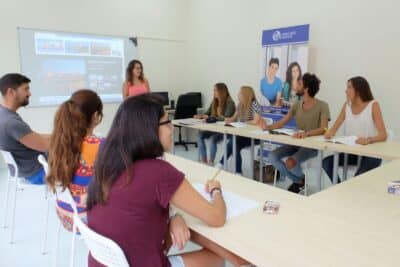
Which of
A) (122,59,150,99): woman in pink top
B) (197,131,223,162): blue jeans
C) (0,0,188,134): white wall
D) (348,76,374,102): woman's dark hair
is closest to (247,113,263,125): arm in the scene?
(197,131,223,162): blue jeans

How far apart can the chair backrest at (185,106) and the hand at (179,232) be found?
4.36m

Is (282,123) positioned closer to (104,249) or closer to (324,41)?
(324,41)

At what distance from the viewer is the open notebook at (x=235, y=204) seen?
4.36 ft

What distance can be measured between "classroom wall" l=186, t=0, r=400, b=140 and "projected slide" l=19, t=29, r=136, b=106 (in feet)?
5.13

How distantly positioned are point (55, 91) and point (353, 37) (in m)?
4.37

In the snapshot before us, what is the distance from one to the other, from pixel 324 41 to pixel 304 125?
157 cm

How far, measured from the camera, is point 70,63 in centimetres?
524

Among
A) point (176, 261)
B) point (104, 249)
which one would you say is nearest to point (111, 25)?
point (176, 261)

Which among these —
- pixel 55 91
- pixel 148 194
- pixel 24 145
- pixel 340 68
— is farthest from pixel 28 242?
pixel 340 68

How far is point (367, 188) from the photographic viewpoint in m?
1.61

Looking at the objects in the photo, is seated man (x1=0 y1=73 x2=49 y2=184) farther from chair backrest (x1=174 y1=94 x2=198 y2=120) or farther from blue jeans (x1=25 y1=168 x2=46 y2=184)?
chair backrest (x1=174 y1=94 x2=198 y2=120)

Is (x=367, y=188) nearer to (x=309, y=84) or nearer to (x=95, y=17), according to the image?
(x=309, y=84)

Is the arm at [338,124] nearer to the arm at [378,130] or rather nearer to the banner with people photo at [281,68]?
the arm at [378,130]

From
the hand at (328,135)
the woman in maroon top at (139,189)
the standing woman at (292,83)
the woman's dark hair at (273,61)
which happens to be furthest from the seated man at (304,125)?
the woman in maroon top at (139,189)
